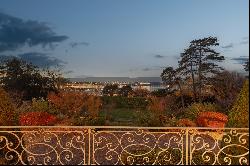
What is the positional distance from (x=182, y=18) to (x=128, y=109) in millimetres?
19728

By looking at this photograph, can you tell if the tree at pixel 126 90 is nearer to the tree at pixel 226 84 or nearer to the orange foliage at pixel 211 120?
the tree at pixel 226 84

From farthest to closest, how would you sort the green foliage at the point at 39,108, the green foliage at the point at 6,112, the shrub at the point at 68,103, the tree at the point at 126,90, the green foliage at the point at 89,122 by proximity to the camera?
the tree at the point at 126,90, the shrub at the point at 68,103, the green foliage at the point at 39,108, the green foliage at the point at 89,122, the green foliage at the point at 6,112

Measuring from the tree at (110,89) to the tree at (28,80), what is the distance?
22.6 feet

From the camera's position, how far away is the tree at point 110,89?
4140cm

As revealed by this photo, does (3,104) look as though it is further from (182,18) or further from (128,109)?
(128,109)

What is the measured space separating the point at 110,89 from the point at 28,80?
9.11m

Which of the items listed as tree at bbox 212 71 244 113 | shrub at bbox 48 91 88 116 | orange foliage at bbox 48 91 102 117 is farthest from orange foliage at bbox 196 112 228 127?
tree at bbox 212 71 244 113

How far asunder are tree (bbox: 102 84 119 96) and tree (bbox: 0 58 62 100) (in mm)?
6882

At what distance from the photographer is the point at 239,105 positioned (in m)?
8.07

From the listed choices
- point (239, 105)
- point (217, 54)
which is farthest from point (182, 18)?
point (217, 54)

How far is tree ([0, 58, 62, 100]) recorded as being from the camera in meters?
34.4

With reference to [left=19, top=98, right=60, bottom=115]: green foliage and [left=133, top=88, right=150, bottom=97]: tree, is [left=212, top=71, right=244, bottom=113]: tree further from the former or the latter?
[left=133, top=88, right=150, bottom=97]: tree

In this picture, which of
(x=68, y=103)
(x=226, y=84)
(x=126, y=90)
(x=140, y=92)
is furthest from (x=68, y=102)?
(x=126, y=90)

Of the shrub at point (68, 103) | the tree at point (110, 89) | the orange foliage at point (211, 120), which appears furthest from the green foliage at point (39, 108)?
the tree at point (110, 89)
